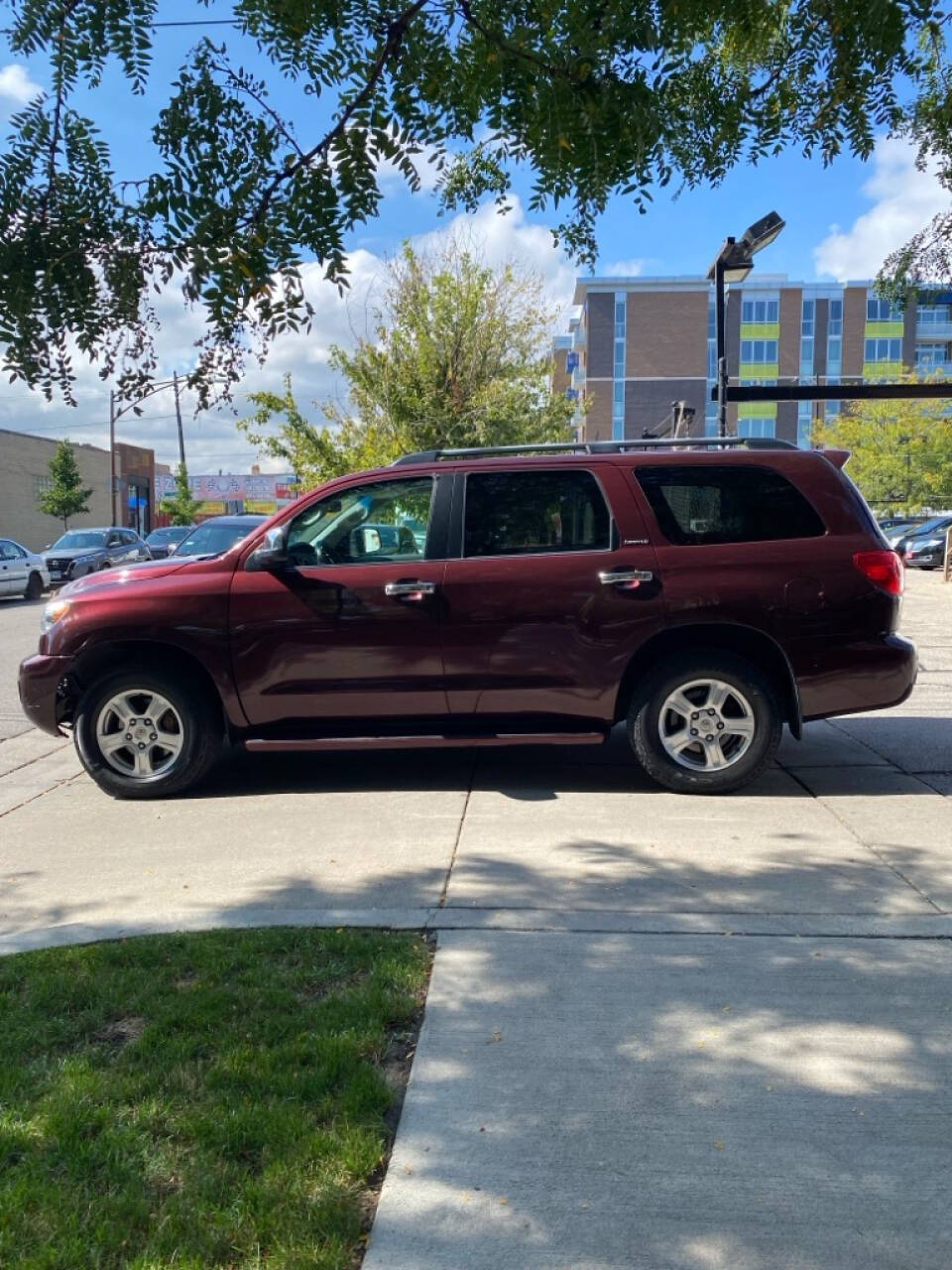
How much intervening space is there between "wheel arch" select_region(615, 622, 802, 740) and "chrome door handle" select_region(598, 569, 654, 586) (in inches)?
13.0

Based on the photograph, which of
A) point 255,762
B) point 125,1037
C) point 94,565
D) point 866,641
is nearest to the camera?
point 125,1037

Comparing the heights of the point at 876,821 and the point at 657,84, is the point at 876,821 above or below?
below

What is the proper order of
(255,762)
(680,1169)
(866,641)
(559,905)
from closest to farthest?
(680,1169)
(559,905)
(866,641)
(255,762)

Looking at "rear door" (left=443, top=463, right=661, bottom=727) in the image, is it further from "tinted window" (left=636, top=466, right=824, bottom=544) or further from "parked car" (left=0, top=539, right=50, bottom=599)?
"parked car" (left=0, top=539, right=50, bottom=599)

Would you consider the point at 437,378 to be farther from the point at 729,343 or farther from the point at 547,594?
the point at 729,343

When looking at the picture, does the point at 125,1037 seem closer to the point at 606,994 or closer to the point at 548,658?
the point at 606,994

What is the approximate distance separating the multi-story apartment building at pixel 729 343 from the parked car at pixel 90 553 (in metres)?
45.8

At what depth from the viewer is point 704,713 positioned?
594 centimetres

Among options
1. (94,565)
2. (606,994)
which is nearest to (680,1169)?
(606,994)

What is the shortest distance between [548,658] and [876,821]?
199 centimetres

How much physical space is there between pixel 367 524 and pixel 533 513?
3.29 feet

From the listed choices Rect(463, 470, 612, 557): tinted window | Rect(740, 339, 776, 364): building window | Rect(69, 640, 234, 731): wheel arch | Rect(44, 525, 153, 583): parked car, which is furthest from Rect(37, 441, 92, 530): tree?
Rect(740, 339, 776, 364): building window

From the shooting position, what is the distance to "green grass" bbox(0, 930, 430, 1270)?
234 cm

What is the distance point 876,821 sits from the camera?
218 inches
